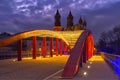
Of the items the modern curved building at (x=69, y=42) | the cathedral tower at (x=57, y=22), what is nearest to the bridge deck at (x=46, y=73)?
the modern curved building at (x=69, y=42)

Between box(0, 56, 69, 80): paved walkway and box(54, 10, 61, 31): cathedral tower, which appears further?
box(54, 10, 61, 31): cathedral tower

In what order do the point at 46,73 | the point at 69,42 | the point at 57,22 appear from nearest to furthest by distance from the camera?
the point at 46,73 < the point at 69,42 < the point at 57,22

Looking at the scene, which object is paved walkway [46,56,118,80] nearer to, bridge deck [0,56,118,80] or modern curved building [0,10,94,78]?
bridge deck [0,56,118,80]

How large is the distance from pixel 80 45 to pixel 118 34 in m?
106

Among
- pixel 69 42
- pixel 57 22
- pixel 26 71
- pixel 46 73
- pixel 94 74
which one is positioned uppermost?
pixel 57 22

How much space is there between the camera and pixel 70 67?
24859 mm

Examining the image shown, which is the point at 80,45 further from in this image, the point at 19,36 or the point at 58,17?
the point at 58,17

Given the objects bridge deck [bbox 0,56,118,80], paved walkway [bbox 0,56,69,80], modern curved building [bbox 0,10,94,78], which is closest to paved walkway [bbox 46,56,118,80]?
bridge deck [bbox 0,56,118,80]

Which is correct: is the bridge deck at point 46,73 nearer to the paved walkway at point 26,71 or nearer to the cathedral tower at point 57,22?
the paved walkway at point 26,71

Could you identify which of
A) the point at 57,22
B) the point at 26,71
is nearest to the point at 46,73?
the point at 26,71

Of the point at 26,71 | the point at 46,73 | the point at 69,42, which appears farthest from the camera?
the point at 69,42

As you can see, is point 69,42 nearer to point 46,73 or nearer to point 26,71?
point 26,71

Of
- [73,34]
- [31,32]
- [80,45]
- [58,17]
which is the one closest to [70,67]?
[80,45]

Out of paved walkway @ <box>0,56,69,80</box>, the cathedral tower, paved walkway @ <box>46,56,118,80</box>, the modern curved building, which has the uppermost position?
the cathedral tower
